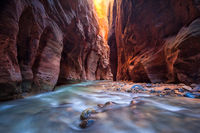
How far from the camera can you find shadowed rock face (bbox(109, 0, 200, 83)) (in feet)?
9.99

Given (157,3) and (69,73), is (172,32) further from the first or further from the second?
(69,73)

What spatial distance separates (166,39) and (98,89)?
469 cm

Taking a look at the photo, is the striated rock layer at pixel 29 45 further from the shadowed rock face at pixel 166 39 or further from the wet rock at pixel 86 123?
the shadowed rock face at pixel 166 39

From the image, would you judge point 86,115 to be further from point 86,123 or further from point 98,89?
point 98,89

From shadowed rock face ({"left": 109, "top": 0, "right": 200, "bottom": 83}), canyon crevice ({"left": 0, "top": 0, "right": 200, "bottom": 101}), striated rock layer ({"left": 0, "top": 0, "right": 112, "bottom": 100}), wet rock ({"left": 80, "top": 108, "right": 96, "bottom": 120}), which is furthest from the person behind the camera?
shadowed rock face ({"left": 109, "top": 0, "right": 200, "bottom": 83})

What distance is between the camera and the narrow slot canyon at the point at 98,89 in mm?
1154

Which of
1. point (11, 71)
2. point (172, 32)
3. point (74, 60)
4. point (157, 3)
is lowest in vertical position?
point (11, 71)

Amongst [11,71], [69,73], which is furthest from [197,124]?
[69,73]

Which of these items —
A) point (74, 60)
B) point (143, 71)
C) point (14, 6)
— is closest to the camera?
point (14, 6)

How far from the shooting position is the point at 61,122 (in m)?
1.19

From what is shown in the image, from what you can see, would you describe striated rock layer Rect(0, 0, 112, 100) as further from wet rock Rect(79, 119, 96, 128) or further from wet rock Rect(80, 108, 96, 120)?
wet rock Rect(79, 119, 96, 128)

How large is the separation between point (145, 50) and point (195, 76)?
3.60 meters

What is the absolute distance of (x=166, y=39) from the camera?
471cm

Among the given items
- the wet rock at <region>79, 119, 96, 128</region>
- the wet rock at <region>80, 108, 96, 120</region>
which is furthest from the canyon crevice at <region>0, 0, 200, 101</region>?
the wet rock at <region>79, 119, 96, 128</region>
